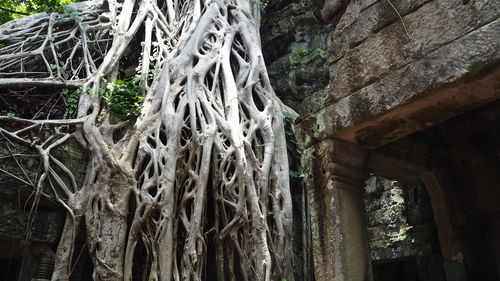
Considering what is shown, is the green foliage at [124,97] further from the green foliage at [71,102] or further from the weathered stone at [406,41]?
the weathered stone at [406,41]

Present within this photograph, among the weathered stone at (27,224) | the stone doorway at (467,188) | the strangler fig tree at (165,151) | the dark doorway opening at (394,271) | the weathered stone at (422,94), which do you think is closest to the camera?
the weathered stone at (422,94)

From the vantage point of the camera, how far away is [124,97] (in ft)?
15.9

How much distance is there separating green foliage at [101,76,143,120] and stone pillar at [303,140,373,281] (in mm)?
2746

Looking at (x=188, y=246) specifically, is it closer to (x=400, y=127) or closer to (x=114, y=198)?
(x=114, y=198)

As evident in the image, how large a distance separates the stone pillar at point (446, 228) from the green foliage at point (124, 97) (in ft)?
10.0

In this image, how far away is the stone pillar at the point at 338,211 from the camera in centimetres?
230

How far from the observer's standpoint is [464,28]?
1.90 meters

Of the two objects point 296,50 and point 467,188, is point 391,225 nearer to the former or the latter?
point 467,188

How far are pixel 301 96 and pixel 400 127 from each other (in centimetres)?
551

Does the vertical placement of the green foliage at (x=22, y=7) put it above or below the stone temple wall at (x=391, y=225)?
above

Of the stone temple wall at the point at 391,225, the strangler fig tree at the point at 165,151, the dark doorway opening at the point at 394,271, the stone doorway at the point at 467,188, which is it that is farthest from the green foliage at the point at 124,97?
the dark doorway opening at the point at 394,271

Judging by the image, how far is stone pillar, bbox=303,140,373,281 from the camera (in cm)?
230

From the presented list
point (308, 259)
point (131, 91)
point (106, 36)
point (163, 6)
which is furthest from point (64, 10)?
point (308, 259)

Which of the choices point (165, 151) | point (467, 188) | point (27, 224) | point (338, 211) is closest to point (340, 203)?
point (338, 211)
